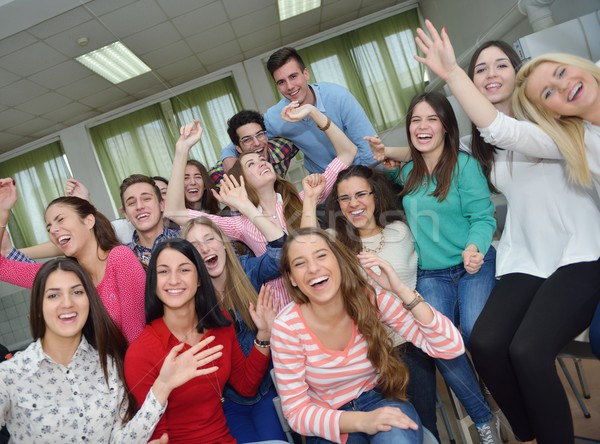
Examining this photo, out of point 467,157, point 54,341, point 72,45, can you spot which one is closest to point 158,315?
point 54,341

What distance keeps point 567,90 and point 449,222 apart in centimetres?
57

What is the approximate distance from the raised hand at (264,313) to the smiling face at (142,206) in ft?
2.14

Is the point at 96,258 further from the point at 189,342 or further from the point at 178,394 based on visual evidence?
the point at 178,394

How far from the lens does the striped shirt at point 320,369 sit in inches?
48.3

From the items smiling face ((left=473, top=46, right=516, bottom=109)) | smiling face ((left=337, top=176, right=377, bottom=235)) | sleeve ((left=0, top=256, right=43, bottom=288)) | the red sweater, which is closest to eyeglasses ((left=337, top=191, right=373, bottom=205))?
smiling face ((left=337, top=176, right=377, bottom=235))

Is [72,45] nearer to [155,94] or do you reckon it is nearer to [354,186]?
[155,94]

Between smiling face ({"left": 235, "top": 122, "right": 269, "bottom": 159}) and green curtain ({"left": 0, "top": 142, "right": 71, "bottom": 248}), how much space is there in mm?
4647

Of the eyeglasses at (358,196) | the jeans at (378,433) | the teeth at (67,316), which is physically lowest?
the jeans at (378,433)

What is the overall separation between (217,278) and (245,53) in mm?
4439

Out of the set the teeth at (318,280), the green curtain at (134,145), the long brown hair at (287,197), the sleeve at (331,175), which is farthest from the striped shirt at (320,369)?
the green curtain at (134,145)

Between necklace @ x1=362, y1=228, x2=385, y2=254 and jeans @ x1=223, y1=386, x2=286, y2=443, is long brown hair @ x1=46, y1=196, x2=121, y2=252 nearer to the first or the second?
jeans @ x1=223, y1=386, x2=286, y2=443

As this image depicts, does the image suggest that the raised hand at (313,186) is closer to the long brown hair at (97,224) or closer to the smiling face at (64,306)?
the long brown hair at (97,224)

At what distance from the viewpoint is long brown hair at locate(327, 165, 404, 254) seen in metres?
1.76

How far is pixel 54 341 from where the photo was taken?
126cm
